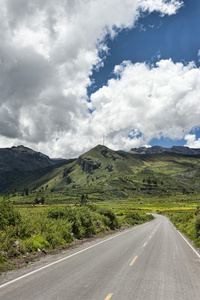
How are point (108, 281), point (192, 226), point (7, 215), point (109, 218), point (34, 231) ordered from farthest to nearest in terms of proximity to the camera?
point (109, 218)
point (192, 226)
point (34, 231)
point (7, 215)
point (108, 281)

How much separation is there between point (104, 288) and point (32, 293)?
2.51 meters

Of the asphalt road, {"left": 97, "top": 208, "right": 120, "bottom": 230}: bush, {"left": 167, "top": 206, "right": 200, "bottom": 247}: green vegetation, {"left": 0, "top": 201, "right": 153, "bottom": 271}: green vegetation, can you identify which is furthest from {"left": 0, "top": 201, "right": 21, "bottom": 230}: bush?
{"left": 97, "top": 208, "right": 120, "bottom": 230}: bush

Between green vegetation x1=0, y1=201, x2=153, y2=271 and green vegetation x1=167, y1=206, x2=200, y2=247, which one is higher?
green vegetation x1=0, y1=201, x2=153, y2=271

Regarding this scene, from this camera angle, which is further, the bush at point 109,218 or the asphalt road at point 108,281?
the bush at point 109,218

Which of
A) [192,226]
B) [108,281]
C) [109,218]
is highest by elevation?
[108,281]

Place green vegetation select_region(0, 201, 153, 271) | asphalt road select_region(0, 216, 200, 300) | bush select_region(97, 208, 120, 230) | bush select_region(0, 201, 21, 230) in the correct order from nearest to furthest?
1. asphalt road select_region(0, 216, 200, 300)
2. green vegetation select_region(0, 201, 153, 271)
3. bush select_region(0, 201, 21, 230)
4. bush select_region(97, 208, 120, 230)

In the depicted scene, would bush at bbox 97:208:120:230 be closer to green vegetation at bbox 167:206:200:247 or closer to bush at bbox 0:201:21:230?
green vegetation at bbox 167:206:200:247

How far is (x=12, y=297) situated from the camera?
6363 millimetres

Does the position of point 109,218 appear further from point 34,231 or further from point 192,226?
point 34,231

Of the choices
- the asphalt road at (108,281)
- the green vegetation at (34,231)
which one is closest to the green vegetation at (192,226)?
the asphalt road at (108,281)

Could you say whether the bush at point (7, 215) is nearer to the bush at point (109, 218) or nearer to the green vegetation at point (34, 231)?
the green vegetation at point (34, 231)

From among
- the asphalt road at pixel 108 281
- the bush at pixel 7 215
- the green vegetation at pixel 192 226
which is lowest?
the green vegetation at pixel 192 226

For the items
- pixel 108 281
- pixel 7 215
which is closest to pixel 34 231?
pixel 7 215

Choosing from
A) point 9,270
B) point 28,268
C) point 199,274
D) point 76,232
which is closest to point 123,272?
point 199,274
